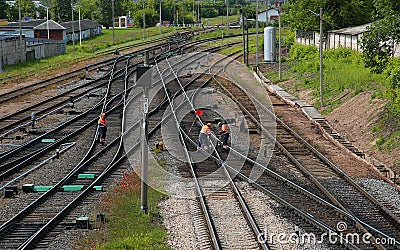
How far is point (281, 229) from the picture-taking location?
15.3 metres

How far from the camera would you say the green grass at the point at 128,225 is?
1438 cm

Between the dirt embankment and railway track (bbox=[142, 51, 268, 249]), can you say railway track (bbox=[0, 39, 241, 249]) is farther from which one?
the dirt embankment

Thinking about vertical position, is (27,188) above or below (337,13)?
below

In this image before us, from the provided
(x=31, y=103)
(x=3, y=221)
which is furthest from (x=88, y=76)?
(x=3, y=221)

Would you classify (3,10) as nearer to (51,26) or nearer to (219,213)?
(51,26)

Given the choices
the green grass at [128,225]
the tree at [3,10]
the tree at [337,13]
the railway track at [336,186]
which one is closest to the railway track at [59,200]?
the green grass at [128,225]

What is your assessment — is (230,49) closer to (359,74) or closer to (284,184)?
(359,74)

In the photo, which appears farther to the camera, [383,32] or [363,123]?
[363,123]

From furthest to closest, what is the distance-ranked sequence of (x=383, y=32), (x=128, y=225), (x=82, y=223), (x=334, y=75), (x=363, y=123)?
(x=334, y=75)
(x=363, y=123)
(x=383, y=32)
(x=128, y=225)
(x=82, y=223)

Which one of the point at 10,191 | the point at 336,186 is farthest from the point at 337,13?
the point at 10,191

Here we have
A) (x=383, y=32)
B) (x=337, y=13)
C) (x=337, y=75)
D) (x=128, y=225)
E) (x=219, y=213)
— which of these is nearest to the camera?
(x=128, y=225)

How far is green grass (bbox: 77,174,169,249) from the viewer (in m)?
14.4

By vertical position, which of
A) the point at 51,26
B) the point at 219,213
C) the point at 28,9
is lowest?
the point at 219,213

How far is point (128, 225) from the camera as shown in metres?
16.0
